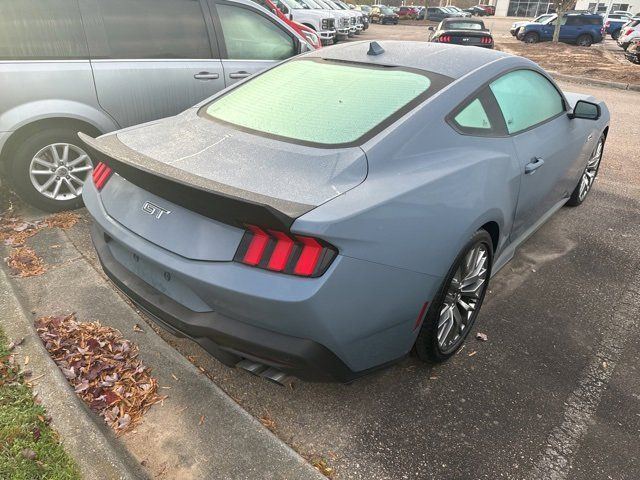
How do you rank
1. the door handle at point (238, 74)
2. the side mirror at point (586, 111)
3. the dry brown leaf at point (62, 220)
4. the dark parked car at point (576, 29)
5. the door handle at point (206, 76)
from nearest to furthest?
the side mirror at point (586, 111) → the dry brown leaf at point (62, 220) → the door handle at point (206, 76) → the door handle at point (238, 74) → the dark parked car at point (576, 29)

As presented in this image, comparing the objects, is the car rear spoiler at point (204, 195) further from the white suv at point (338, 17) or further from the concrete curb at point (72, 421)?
the white suv at point (338, 17)

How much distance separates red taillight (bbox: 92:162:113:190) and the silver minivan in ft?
5.60

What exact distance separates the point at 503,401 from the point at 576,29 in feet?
95.0

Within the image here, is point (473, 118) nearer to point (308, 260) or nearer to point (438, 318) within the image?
point (438, 318)

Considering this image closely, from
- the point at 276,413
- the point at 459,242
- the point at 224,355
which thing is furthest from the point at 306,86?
the point at 276,413

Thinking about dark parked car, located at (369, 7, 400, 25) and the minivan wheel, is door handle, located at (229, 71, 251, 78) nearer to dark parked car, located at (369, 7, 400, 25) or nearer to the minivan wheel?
the minivan wheel

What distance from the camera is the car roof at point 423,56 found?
276cm

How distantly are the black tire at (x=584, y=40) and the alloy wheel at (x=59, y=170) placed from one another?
1128 inches

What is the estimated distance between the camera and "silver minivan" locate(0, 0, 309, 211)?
12.4ft

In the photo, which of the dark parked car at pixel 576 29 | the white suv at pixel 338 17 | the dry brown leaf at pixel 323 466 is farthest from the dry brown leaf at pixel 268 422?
the dark parked car at pixel 576 29

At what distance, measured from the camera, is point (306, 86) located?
2838 millimetres

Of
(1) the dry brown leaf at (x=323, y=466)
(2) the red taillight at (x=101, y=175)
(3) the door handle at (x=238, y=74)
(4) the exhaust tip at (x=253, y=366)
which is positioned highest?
(3) the door handle at (x=238, y=74)

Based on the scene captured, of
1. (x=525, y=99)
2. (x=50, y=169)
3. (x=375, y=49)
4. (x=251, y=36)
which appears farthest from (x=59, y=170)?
(x=525, y=99)

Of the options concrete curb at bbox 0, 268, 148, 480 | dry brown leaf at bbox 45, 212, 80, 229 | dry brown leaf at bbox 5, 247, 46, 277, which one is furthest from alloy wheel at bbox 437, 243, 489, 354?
dry brown leaf at bbox 45, 212, 80, 229
